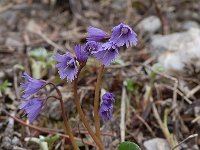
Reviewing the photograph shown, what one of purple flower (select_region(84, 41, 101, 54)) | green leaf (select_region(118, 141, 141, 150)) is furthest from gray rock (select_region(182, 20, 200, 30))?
purple flower (select_region(84, 41, 101, 54))

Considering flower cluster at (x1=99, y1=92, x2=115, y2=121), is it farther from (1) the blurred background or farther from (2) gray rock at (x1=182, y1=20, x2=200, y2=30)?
(2) gray rock at (x1=182, y1=20, x2=200, y2=30)

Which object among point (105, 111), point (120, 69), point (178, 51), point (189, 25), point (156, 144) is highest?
point (189, 25)

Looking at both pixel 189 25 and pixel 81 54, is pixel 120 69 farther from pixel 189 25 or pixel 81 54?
pixel 81 54

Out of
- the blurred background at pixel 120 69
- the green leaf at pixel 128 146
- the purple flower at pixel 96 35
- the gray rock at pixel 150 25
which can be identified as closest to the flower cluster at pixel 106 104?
the green leaf at pixel 128 146

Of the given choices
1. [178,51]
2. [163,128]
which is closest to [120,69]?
[178,51]

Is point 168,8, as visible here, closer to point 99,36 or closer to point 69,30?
point 69,30

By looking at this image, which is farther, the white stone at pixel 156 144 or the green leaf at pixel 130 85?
the green leaf at pixel 130 85

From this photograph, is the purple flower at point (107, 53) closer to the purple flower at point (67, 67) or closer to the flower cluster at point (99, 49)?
the flower cluster at point (99, 49)
